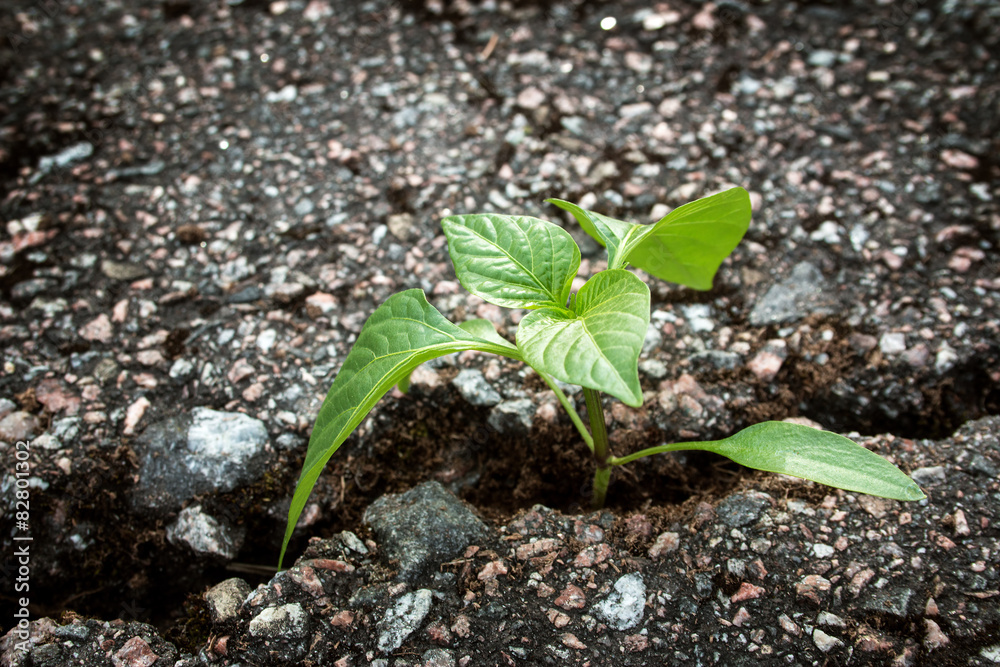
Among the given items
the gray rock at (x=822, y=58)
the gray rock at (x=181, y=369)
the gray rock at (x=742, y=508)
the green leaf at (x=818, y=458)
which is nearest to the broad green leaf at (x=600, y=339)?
the green leaf at (x=818, y=458)

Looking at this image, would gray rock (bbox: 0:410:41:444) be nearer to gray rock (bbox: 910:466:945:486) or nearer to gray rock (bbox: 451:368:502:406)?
gray rock (bbox: 451:368:502:406)

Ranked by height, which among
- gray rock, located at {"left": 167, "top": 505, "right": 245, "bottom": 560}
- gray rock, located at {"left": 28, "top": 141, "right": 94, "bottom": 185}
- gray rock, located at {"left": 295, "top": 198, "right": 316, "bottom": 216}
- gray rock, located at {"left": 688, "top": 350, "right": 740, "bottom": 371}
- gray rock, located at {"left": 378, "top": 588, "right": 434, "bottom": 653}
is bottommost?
gray rock, located at {"left": 167, "top": 505, "right": 245, "bottom": 560}

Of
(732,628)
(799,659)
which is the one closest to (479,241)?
(732,628)

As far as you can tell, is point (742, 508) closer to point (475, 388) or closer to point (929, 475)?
point (929, 475)

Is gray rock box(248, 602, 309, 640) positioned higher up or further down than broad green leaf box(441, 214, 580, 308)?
further down

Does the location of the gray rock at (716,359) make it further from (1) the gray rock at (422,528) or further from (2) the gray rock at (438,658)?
(2) the gray rock at (438,658)

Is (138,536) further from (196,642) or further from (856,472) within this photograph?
(856,472)

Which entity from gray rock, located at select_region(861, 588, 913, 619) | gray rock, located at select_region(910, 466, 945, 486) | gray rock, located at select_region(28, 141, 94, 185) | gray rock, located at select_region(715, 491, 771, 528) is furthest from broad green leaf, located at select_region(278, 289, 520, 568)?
gray rock, located at select_region(28, 141, 94, 185)
